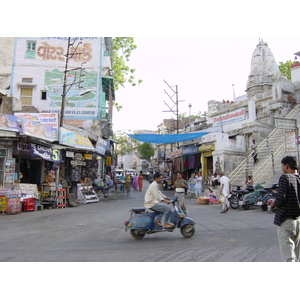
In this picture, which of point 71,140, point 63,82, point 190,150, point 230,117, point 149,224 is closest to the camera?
point 149,224

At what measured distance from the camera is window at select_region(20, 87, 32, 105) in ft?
80.3

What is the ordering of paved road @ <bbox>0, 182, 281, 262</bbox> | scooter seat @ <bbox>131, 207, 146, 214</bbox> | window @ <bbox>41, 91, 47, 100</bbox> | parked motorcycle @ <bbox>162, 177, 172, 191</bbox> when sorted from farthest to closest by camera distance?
parked motorcycle @ <bbox>162, 177, 172, 191</bbox> < window @ <bbox>41, 91, 47, 100</bbox> < scooter seat @ <bbox>131, 207, 146, 214</bbox> < paved road @ <bbox>0, 182, 281, 262</bbox>

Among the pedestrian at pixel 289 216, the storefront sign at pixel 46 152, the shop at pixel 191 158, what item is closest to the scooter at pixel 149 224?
the pedestrian at pixel 289 216

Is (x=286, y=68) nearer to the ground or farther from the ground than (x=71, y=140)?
farther from the ground

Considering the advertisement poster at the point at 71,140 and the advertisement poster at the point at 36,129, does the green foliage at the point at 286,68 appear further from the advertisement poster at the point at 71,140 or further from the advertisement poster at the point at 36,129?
the advertisement poster at the point at 36,129

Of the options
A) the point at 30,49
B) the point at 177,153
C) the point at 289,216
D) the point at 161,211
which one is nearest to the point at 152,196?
the point at 161,211

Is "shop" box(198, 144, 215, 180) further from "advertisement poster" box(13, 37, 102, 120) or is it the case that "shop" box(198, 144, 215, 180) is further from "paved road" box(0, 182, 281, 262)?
"paved road" box(0, 182, 281, 262)

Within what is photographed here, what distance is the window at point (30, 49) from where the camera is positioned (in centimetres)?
2483

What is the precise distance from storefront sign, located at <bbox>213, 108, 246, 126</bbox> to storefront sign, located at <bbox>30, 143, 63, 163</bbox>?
14.9 meters

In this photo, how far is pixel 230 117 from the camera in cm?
2433

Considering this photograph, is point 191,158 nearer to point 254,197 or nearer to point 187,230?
point 254,197

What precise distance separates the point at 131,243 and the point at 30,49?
23776 millimetres

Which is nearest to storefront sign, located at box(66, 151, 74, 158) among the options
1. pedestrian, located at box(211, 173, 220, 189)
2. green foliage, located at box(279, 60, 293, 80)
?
pedestrian, located at box(211, 173, 220, 189)

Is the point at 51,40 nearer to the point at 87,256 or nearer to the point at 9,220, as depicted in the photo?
the point at 9,220
